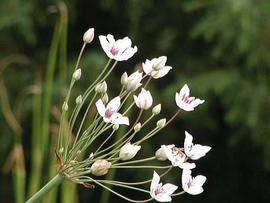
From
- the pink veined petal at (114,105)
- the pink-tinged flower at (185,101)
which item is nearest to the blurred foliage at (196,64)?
the pink-tinged flower at (185,101)

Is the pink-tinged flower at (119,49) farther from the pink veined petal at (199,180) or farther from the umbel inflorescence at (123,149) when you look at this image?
the pink veined petal at (199,180)

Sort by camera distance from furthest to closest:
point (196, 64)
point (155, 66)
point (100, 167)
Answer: point (196, 64), point (155, 66), point (100, 167)

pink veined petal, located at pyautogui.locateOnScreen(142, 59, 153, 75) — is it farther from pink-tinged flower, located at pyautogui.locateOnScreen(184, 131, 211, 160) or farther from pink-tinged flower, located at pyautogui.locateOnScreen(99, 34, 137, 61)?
pink-tinged flower, located at pyautogui.locateOnScreen(184, 131, 211, 160)

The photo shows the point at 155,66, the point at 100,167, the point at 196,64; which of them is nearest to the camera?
the point at 100,167

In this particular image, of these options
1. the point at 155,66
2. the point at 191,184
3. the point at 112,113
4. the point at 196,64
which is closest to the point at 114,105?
the point at 112,113

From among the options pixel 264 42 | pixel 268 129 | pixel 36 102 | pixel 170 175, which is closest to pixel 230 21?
pixel 264 42

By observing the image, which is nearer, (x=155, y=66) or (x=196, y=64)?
(x=155, y=66)

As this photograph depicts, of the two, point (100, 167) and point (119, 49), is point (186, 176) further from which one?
point (119, 49)
